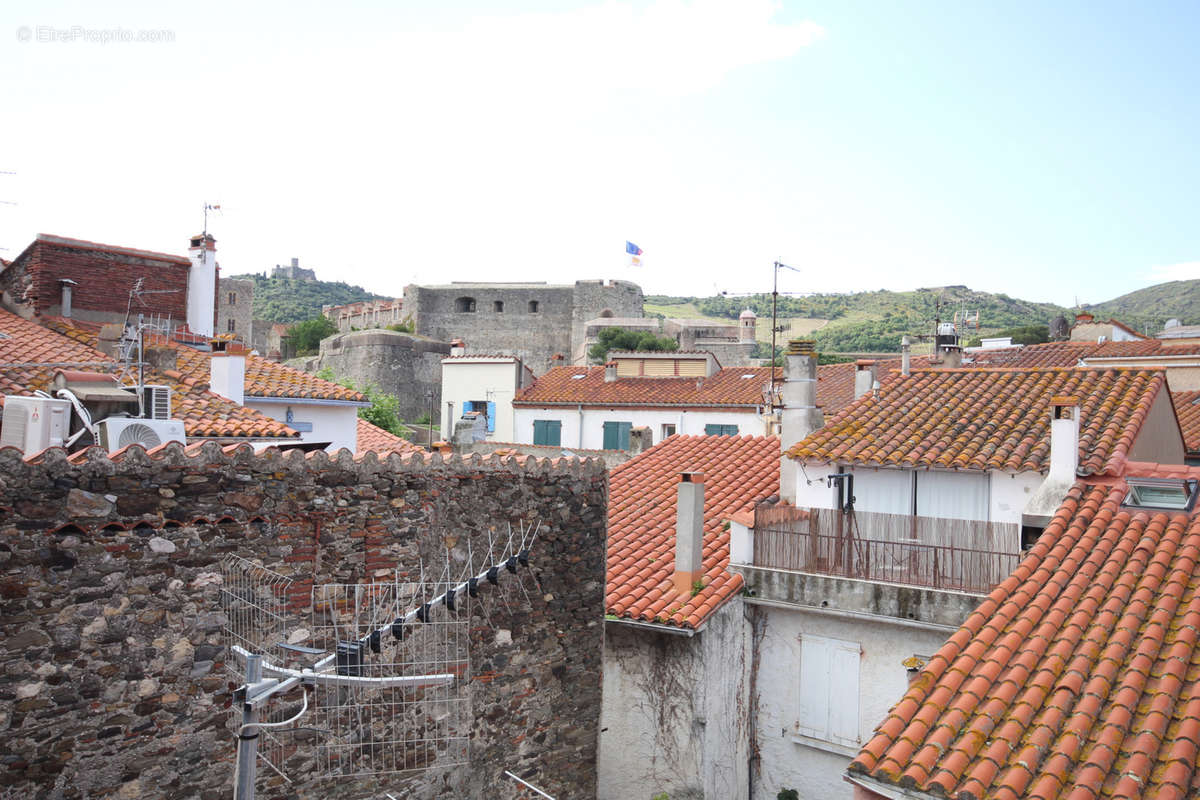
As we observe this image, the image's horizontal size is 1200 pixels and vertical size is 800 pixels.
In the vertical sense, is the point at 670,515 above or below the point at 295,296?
below

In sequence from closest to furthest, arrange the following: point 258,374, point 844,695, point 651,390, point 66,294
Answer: point 844,695 < point 66,294 < point 258,374 < point 651,390

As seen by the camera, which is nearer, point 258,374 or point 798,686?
point 798,686

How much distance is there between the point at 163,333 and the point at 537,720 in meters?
10.4

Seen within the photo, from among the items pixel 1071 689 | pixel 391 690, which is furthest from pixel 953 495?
pixel 391 690

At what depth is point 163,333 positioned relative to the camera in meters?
14.9

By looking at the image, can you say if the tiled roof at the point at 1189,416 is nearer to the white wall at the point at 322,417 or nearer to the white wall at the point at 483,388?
the white wall at the point at 322,417

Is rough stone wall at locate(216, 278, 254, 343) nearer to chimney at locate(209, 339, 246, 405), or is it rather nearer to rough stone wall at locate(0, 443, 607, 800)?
chimney at locate(209, 339, 246, 405)

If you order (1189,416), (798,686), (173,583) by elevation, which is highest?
(1189,416)

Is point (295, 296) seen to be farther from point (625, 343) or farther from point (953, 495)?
point (953, 495)

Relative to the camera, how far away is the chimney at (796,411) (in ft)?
42.9

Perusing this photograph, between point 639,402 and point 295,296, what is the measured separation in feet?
237

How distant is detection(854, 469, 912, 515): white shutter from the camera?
465 inches

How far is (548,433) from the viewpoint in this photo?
34281 millimetres

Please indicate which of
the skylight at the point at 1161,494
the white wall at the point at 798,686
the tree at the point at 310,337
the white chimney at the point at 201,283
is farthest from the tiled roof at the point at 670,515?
the tree at the point at 310,337
